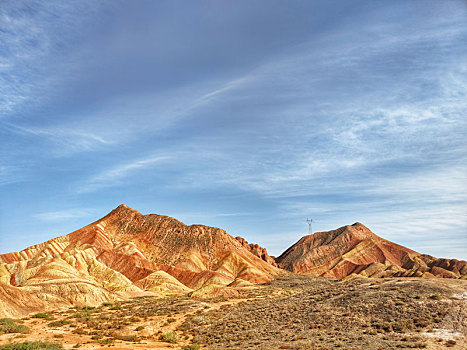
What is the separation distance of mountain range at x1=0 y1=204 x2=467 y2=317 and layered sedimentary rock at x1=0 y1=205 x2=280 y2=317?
0.66ft

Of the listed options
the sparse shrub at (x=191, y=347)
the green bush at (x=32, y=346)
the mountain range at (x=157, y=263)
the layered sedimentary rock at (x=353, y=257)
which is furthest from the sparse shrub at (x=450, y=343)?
the layered sedimentary rock at (x=353, y=257)

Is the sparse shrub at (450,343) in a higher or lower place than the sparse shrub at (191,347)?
higher

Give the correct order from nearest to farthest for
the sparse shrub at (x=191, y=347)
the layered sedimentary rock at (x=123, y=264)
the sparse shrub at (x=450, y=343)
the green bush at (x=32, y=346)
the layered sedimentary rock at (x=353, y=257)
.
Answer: the sparse shrub at (x=450, y=343) → the green bush at (x=32, y=346) → the sparse shrub at (x=191, y=347) → the layered sedimentary rock at (x=123, y=264) → the layered sedimentary rock at (x=353, y=257)

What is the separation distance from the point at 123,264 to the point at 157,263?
640 inches

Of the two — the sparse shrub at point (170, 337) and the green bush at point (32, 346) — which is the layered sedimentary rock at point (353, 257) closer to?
the sparse shrub at point (170, 337)

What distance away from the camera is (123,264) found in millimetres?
117125

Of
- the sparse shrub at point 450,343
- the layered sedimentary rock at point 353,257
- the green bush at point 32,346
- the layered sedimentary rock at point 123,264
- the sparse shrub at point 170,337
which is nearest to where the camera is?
the sparse shrub at point 450,343

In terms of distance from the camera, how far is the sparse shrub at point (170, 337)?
3428 centimetres

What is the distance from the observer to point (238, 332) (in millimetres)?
34719

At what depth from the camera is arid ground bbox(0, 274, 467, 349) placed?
27.8 meters

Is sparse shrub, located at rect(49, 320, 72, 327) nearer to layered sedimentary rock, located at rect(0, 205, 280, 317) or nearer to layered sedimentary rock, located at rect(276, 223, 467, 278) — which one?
layered sedimentary rock, located at rect(0, 205, 280, 317)

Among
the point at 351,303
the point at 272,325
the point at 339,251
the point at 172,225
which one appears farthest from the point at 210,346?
the point at 339,251

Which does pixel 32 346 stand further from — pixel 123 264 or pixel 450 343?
pixel 123 264

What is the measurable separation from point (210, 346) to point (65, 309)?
117 ft
